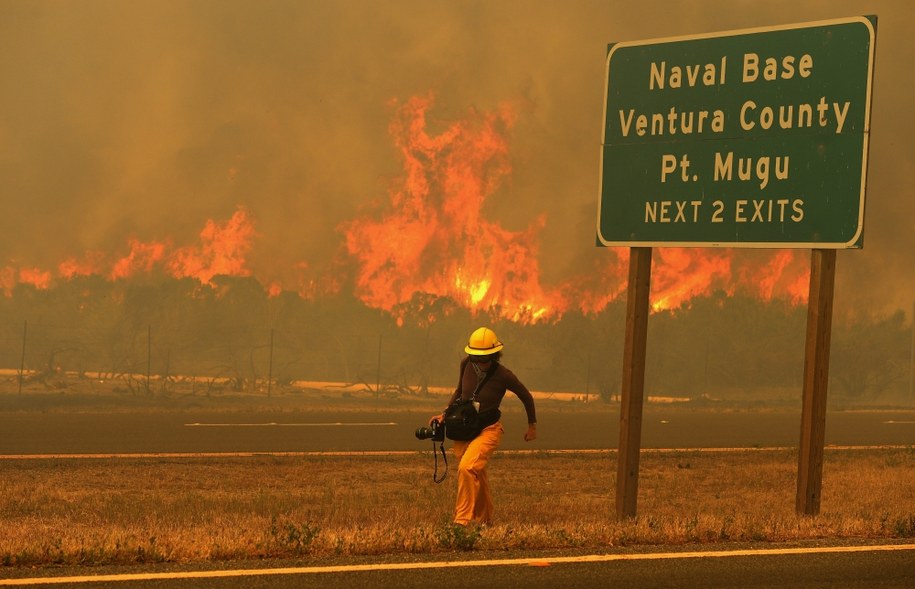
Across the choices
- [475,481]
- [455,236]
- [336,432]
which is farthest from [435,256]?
[475,481]

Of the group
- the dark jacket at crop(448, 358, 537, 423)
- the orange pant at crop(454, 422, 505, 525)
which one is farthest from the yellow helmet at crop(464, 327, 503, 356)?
the orange pant at crop(454, 422, 505, 525)

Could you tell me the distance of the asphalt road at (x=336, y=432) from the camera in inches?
800

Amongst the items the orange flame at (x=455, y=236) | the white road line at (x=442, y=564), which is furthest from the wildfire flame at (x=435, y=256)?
the white road line at (x=442, y=564)

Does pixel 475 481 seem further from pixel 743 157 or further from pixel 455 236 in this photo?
pixel 455 236

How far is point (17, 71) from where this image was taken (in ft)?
189

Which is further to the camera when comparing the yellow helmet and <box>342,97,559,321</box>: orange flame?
<box>342,97,559,321</box>: orange flame

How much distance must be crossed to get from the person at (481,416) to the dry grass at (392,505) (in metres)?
0.45

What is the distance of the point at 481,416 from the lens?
420 inches

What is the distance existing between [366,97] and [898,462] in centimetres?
3994

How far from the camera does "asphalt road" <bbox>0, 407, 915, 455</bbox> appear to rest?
20.3m

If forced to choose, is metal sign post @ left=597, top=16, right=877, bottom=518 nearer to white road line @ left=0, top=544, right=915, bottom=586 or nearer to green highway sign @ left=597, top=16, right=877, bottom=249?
green highway sign @ left=597, top=16, right=877, bottom=249

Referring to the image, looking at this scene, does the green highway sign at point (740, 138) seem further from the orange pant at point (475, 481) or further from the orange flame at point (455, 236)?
the orange flame at point (455, 236)

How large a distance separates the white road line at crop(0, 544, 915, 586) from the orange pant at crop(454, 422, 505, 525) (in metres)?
2.09

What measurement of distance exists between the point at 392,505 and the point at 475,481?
3096 millimetres
